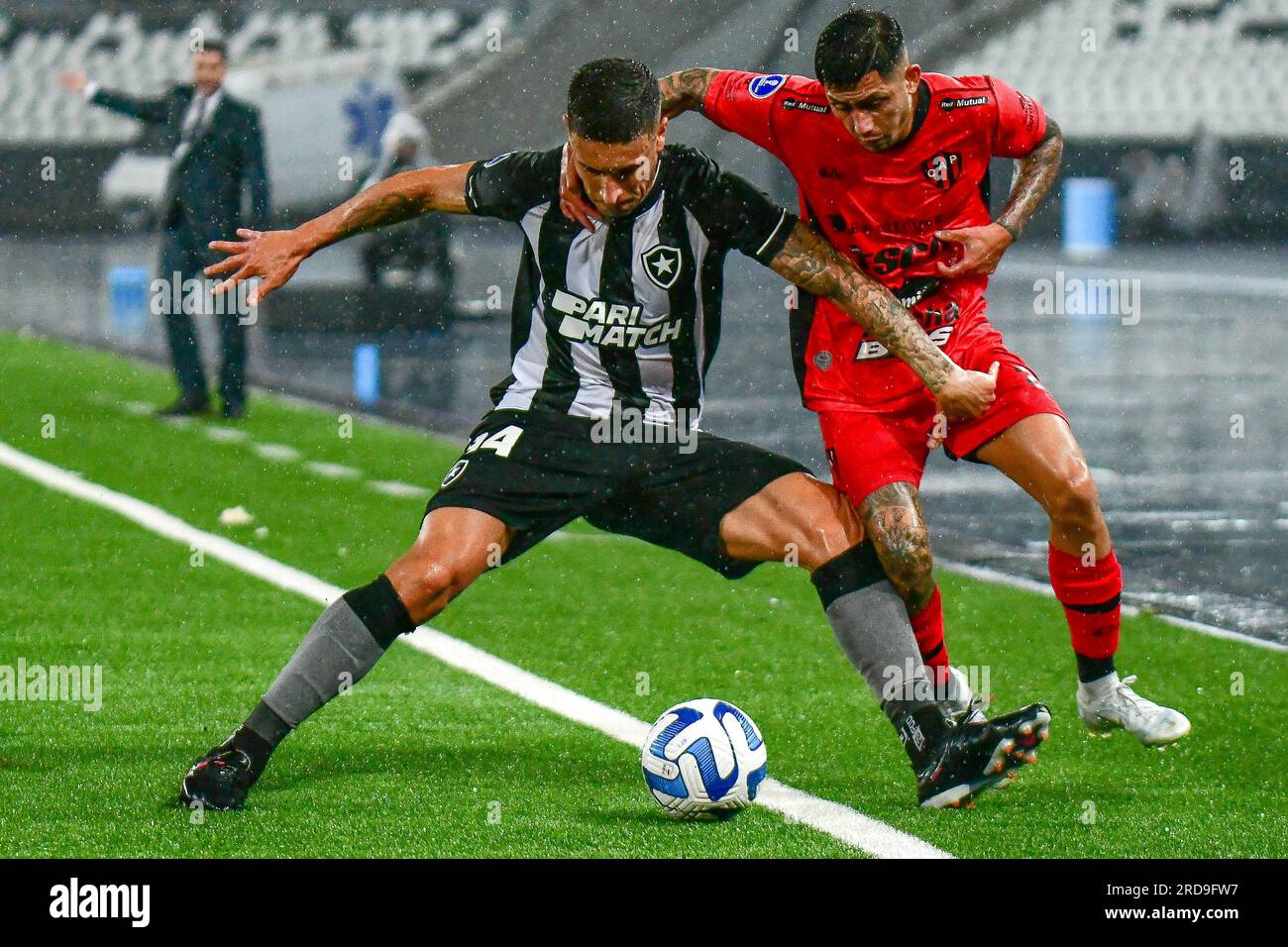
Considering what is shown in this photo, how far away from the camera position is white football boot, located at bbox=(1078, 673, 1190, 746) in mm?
5371

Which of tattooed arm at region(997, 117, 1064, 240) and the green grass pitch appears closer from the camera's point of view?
the green grass pitch

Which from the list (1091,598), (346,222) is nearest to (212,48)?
(346,222)

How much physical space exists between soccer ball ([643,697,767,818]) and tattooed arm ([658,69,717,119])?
1730mm

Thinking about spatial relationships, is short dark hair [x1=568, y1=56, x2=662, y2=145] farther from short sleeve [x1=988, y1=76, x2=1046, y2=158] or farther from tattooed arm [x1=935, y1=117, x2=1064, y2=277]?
short sleeve [x1=988, y1=76, x2=1046, y2=158]

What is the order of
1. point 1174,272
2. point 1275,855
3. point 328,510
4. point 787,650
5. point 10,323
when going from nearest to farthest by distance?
point 1275,855 → point 787,650 → point 328,510 → point 10,323 → point 1174,272

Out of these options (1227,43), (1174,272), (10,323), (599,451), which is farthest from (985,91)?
(1227,43)

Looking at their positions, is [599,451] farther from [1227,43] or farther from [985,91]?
[1227,43]

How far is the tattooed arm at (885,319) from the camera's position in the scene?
523cm

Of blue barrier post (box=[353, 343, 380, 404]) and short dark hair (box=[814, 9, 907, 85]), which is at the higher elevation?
short dark hair (box=[814, 9, 907, 85])

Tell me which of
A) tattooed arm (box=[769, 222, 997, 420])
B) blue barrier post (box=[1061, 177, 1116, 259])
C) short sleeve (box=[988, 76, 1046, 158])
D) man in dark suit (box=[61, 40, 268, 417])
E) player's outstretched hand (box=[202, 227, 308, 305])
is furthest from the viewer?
blue barrier post (box=[1061, 177, 1116, 259])

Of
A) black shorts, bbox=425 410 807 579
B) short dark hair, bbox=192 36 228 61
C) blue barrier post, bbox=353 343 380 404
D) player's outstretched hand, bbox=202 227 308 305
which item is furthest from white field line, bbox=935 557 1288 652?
blue barrier post, bbox=353 343 380 404

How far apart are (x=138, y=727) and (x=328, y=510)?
410 cm

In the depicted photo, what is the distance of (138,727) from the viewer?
585 cm

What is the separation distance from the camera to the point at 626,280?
534cm
